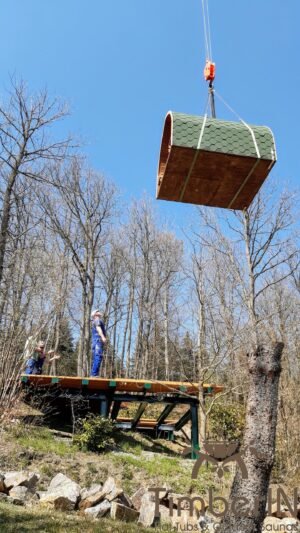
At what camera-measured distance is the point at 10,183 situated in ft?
42.1

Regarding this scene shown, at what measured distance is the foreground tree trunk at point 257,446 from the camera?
11.6 ft

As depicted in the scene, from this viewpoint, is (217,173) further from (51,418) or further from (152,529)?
(51,418)

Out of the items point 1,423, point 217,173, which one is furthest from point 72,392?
point 217,173

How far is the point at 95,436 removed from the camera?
8.78 meters

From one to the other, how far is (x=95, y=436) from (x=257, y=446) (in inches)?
229

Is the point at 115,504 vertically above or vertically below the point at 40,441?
below

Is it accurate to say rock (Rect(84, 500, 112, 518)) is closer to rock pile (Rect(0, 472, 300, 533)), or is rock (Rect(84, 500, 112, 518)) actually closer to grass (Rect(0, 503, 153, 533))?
rock pile (Rect(0, 472, 300, 533))

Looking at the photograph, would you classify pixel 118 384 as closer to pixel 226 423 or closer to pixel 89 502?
pixel 226 423

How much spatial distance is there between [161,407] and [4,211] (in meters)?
8.39

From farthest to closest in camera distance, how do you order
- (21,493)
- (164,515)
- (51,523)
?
(21,493), (164,515), (51,523)

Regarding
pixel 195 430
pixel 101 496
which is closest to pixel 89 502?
pixel 101 496

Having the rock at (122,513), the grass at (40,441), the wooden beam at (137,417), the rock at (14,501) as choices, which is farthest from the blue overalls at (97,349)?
the rock at (122,513)

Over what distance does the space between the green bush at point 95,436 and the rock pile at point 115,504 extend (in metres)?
2.50

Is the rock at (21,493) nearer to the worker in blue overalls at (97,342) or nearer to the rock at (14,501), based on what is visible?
the rock at (14,501)
